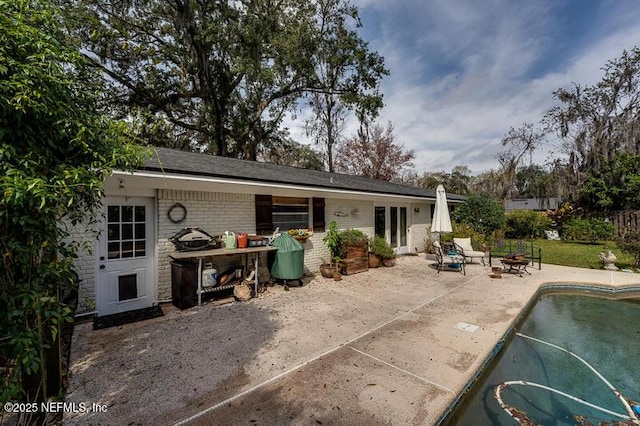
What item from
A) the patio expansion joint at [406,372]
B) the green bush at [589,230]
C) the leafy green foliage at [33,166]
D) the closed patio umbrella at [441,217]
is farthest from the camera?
the green bush at [589,230]

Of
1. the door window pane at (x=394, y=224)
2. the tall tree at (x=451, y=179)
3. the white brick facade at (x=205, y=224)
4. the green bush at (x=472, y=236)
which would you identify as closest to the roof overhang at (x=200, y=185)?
the white brick facade at (x=205, y=224)

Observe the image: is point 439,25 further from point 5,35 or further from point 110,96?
point 110,96

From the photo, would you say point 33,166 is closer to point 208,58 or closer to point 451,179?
point 208,58

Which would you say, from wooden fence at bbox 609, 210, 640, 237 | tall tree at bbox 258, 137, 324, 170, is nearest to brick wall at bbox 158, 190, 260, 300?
tall tree at bbox 258, 137, 324, 170

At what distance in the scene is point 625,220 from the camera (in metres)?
15.2

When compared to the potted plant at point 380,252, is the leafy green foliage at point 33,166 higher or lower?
higher

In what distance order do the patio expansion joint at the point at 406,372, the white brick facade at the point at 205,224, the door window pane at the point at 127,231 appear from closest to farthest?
the patio expansion joint at the point at 406,372, the white brick facade at the point at 205,224, the door window pane at the point at 127,231

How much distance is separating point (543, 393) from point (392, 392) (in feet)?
6.93

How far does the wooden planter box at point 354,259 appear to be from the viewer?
8461mm

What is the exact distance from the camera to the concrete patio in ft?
8.61

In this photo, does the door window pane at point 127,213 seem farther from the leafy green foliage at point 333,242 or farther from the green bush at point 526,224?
the green bush at point 526,224

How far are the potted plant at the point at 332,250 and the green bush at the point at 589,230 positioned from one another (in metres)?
16.0

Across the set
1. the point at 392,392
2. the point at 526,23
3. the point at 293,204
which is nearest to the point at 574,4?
the point at 526,23

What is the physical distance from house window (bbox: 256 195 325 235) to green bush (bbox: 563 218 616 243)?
53.9 feet
